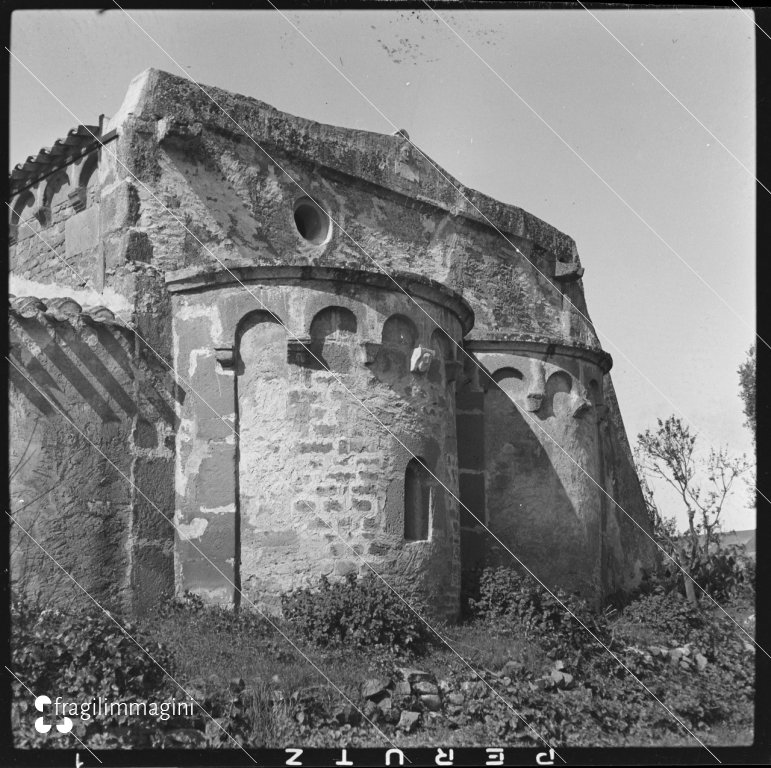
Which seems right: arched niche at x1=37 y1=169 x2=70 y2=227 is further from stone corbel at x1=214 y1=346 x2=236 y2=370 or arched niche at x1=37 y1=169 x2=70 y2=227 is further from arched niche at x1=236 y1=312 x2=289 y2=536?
arched niche at x1=236 y1=312 x2=289 y2=536

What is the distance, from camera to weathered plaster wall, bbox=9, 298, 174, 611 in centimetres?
1209

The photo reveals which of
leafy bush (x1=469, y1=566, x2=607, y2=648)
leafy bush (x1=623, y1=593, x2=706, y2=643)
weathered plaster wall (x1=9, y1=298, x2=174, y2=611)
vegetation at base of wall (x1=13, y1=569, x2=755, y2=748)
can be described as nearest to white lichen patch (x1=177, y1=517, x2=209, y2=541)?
weathered plaster wall (x1=9, y1=298, x2=174, y2=611)

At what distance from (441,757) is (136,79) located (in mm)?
8463

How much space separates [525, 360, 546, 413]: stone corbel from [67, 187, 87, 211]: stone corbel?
5972mm

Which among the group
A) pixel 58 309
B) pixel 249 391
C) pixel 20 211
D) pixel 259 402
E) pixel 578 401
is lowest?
pixel 259 402

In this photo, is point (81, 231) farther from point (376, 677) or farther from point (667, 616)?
point (667, 616)

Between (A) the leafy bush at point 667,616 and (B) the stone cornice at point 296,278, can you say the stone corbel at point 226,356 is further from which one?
(A) the leafy bush at point 667,616

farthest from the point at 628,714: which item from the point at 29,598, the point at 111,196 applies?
the point at 111,196

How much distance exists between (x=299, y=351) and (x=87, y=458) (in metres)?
2.45

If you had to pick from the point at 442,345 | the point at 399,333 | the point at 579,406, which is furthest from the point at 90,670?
the point at 579,406

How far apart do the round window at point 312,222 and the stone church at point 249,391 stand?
0.10 feet

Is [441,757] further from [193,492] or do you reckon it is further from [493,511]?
[493,511]

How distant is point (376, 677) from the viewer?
38.4ft

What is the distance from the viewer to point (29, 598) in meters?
11.9
